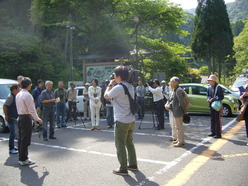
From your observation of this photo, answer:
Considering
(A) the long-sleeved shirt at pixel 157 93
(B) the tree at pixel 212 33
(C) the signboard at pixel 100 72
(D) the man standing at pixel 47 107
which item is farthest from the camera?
(B) the tree at pixel 212 33

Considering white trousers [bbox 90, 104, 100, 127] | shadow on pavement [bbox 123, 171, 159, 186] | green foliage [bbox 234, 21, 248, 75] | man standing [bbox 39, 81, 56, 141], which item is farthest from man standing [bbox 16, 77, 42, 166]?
green foliage [bbox 234, 21, 248, 75]

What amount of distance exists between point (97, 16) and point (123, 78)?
1413 cm

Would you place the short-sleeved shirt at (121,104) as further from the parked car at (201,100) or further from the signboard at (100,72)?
the signboard at (100,72)

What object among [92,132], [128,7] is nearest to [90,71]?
[128,7]

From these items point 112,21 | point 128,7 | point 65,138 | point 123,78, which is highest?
point 128,7

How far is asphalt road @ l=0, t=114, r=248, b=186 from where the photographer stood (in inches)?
175

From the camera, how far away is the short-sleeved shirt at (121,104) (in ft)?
15.1

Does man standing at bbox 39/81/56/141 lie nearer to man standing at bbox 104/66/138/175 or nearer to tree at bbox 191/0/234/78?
man standing at bbox 104/66/138/175

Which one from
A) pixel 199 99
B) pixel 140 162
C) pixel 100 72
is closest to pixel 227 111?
Result: pixel 199 99

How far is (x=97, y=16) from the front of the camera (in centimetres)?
1783

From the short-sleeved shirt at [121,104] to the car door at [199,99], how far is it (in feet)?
32.0

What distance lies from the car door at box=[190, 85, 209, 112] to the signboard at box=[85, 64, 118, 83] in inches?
220

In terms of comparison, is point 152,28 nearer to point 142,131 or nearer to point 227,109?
point 227,109

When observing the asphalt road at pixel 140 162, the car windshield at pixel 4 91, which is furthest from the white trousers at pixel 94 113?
the car windshield at pixel 4 91
